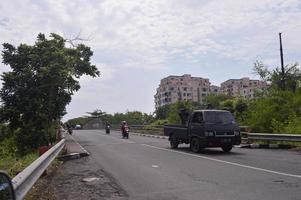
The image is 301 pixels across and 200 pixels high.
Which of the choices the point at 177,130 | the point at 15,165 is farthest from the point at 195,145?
the point at 15,165

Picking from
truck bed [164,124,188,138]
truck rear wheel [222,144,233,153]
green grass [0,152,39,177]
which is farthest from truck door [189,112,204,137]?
green grass [0,152,39,177]

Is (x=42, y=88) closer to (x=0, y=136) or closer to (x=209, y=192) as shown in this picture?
(x=0, y=136)

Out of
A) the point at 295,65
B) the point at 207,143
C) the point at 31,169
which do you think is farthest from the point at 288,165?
the point at 295,65

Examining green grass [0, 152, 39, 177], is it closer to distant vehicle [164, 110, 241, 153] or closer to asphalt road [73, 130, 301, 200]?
asphalt road [73, 130, 301, 200]

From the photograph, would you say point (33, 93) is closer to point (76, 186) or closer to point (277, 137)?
point (277, 137)

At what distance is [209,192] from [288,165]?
17.7 ft

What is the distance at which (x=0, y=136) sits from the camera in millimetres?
42500

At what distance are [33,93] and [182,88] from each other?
114486 mm

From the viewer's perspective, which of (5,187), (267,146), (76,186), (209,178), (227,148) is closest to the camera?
(5,187)

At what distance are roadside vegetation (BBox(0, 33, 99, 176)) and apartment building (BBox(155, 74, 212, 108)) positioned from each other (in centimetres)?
10614

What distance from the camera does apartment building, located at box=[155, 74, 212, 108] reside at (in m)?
147

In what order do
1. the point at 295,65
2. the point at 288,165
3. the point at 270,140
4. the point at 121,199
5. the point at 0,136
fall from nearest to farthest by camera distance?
the point at 121,199
the point at 288,165
the point at 270,140
the point at 0,136
the point at 295,65

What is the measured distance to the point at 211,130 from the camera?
68.0ft

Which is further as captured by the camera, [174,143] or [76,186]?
[174,143]
